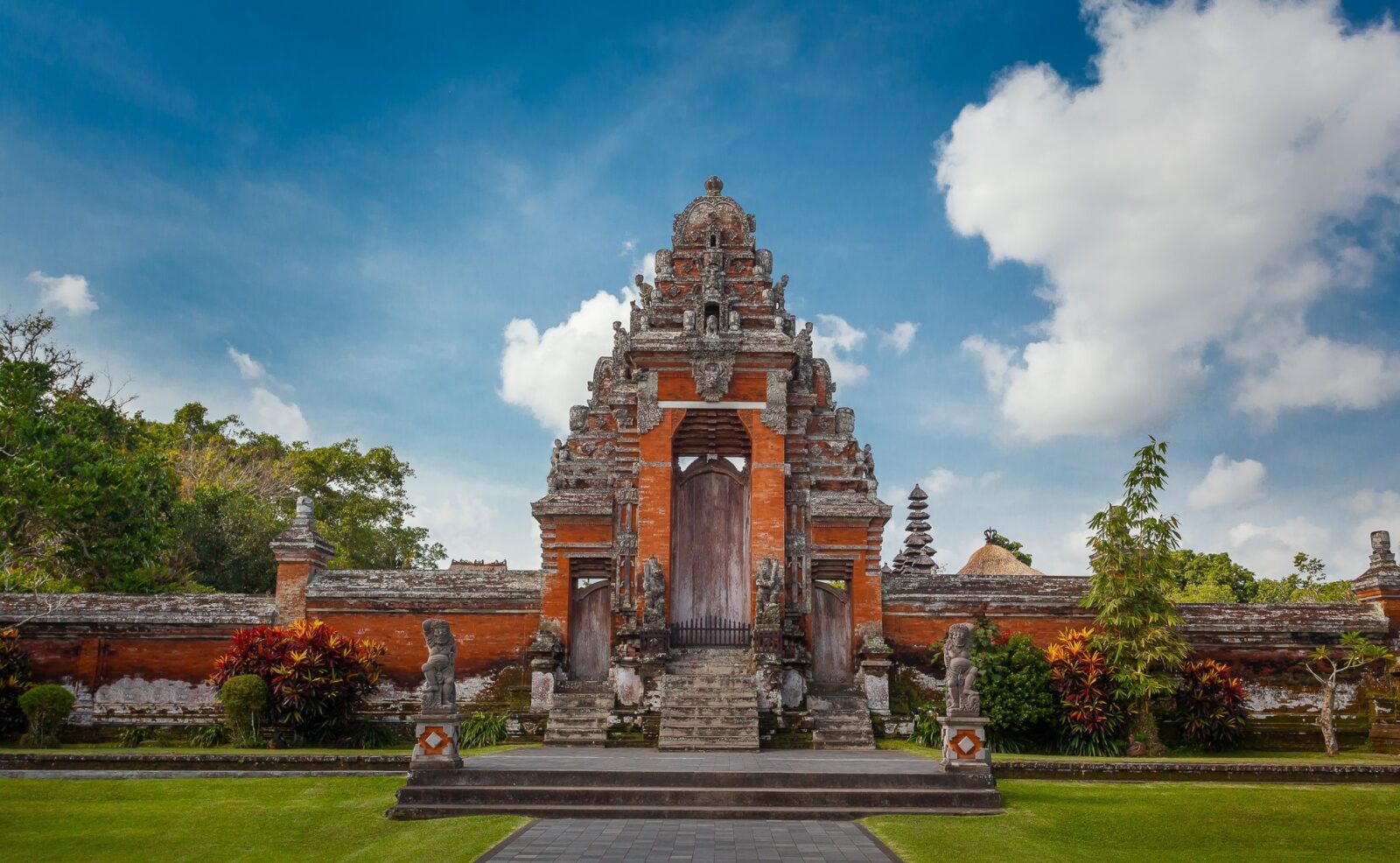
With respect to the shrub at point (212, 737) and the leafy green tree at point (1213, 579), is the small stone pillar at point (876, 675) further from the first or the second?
the leafy green tree at point (1213, 579)

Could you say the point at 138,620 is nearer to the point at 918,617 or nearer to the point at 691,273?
the point at 691,273

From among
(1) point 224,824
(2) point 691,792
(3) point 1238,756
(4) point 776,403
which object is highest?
(4) point 776,403

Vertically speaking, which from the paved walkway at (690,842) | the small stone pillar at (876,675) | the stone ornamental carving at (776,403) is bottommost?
the paved walkway at (690,842)

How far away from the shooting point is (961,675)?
1045 cm

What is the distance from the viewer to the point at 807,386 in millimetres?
16812

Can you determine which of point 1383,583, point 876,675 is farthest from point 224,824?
point 1383,583

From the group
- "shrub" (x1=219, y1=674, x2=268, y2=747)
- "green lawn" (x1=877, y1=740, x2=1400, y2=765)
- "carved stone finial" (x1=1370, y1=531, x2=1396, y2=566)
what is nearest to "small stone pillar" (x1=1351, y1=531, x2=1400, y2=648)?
"carved stone finial" (x1=1370, y1=531, x2=1396, y2=566)

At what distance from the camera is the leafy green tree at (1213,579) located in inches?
1202

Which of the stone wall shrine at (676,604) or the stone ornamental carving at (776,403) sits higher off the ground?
the stone ornamental carving at (776,403)

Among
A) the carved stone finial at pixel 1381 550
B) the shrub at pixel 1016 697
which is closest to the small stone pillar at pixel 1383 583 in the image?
the carved stone finial at pixel 1381 550

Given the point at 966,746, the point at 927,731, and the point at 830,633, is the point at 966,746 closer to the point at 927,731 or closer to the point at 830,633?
the point at 927,731

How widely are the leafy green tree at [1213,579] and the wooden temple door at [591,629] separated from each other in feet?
66.7

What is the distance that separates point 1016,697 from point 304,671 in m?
9.81

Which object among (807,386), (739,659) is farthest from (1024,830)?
(807,386)
